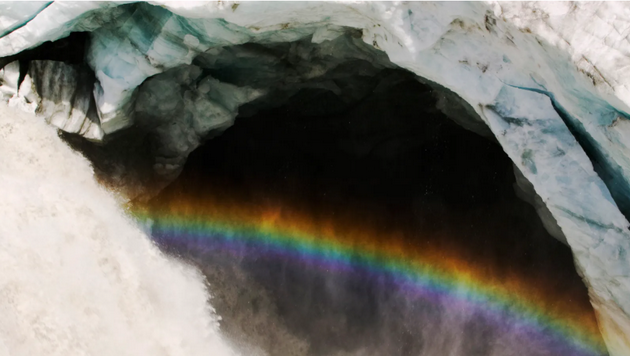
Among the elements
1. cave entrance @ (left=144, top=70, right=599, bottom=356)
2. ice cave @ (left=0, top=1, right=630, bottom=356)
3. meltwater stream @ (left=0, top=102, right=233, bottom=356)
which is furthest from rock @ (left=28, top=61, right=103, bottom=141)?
cave entrance @ (left=144, top=70, right=599, bottom=356)

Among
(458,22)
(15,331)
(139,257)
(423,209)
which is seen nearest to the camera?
(458,22)

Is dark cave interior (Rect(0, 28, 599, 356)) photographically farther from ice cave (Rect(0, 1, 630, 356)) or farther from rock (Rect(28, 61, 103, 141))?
rock (Rect(28, 61, 103, 141))

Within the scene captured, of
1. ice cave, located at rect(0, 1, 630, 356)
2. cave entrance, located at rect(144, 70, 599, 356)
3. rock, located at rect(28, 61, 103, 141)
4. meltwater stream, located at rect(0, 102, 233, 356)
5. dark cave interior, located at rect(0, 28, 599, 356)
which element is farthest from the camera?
cave entrance, located at rect(144, 70, 599, 356)

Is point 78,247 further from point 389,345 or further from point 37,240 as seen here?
point 389,345

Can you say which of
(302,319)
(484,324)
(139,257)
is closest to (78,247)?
(139,257)

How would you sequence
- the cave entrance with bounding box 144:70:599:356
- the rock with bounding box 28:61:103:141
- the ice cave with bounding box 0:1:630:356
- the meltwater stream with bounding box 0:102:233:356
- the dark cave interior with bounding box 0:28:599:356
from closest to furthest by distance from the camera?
1. the ice cave with bounding box 0:1:630:356
2. the meltwater stream with bounding box 0:102:233:356
3. the rock with bounding box 28:61:103:141
4. the dark cave interior with bounding box 0:28:599:356
5. the cave entrance with bounding box 144:70:599:356
